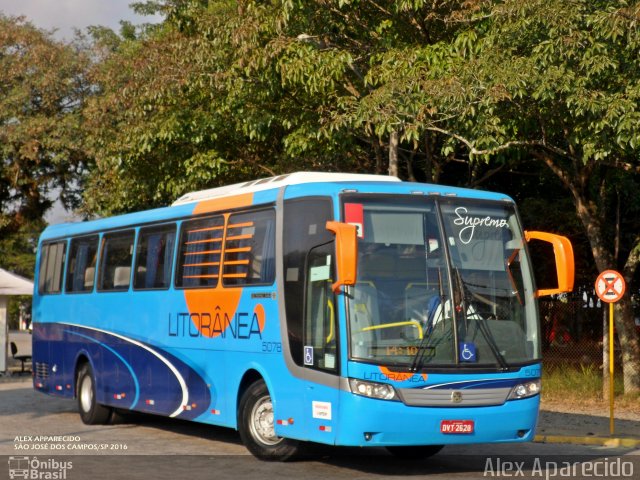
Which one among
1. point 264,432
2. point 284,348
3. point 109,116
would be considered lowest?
point 264,432

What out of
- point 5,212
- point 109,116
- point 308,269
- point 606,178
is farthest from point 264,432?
point 5,212

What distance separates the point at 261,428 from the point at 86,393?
6.11 metres

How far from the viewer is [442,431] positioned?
37.7 feet

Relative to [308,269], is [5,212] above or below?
above

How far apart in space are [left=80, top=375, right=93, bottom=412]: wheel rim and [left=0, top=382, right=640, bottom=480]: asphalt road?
919mm

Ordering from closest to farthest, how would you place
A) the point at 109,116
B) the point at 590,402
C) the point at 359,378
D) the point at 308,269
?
the point at 359,378
the point at 308,269
the point at 590,402
the point at 109,116

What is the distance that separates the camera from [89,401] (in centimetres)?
1823

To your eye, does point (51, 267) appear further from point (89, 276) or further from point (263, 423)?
point (263, 423)

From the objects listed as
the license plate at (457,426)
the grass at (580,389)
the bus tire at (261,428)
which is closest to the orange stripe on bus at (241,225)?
the bus tire at (261,428)

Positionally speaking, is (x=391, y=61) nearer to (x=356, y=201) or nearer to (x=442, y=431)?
(x=356, y=201)

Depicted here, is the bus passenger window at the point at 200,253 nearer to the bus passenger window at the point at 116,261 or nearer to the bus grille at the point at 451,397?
the bus passenger window at the point at 116,261

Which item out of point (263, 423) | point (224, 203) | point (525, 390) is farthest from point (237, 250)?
point (525, 390)

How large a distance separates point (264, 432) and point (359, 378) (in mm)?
2155

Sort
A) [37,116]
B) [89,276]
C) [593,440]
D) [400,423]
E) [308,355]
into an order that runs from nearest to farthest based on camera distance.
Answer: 1. [400,423]
2. [308,355]
3. [593,440]
4. [89,276]
5. [37,116]
